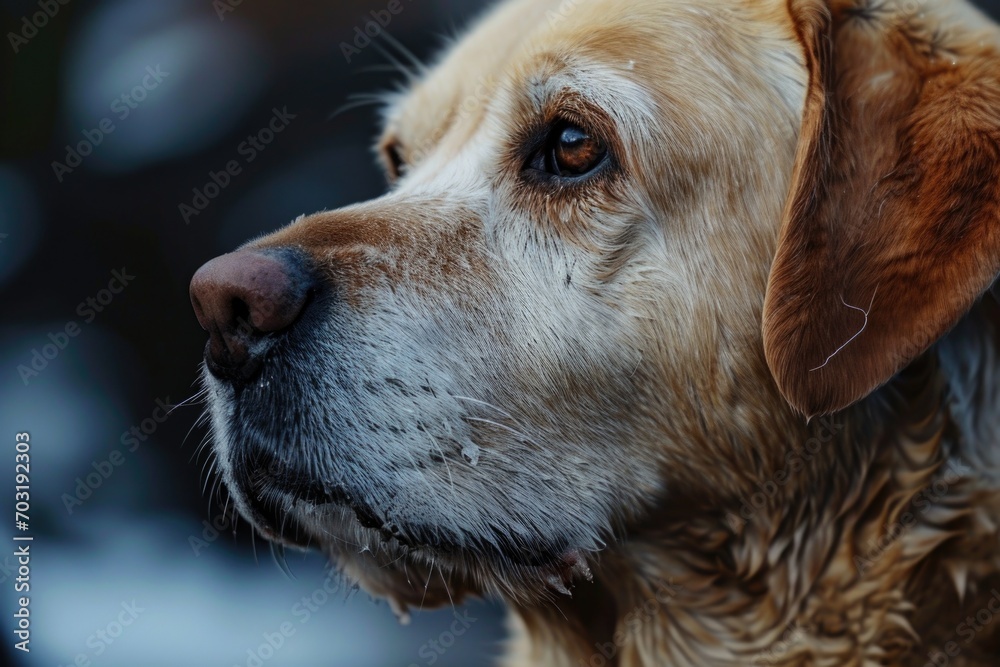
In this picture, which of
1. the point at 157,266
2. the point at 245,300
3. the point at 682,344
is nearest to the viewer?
the point at 245,300

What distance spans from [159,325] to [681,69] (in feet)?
8.01

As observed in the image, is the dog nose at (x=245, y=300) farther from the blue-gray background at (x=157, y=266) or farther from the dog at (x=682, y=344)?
the blue-gray background at (x=157, y=266)

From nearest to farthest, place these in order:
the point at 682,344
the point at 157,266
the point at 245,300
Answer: the point at 245,300 → the point at 682,344 → the point at 157,266

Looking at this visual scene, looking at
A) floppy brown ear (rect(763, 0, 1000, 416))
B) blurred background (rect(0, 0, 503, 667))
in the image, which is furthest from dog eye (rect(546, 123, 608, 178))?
blurred background (rect(0, 0, 503, 667))

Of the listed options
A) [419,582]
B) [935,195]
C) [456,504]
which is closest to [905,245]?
[935,195]

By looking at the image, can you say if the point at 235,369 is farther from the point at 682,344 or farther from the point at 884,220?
the point at 884,220

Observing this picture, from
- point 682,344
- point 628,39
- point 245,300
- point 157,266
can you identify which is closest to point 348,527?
point 245,300

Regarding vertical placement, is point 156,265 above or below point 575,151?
below

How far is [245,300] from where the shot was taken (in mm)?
1543

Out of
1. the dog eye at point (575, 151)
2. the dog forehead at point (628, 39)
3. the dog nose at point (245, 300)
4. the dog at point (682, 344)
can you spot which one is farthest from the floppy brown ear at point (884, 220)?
the dog nose at point (245, 300)

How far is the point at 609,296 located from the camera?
172cm

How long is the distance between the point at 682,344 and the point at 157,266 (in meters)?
2.49

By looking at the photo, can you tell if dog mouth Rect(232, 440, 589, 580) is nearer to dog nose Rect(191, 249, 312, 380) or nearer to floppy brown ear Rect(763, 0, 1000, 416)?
dog nose Rect(191, 249, 312, 380)

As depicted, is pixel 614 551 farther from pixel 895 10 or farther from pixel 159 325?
pixel 159 325
